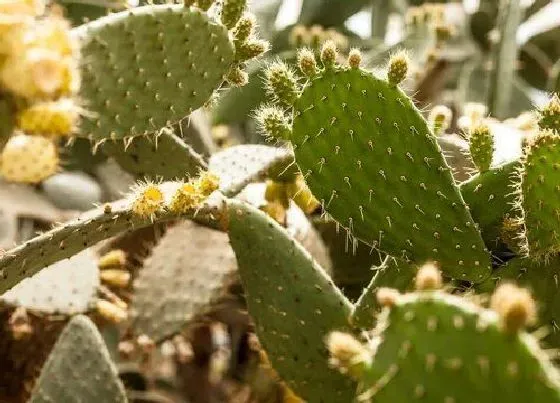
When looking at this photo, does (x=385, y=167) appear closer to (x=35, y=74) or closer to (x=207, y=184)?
(x=207, y=184)

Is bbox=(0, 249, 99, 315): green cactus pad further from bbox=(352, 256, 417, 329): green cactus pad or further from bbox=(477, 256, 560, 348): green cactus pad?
bbox=(477, 256, 560, 348): green cactus pad

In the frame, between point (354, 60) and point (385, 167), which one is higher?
point (354, 60)

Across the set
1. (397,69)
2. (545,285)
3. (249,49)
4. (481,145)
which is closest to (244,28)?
(249,49)

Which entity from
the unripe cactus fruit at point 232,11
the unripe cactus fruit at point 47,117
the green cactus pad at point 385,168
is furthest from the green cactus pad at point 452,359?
the unripe cactus fruit at point 232,11

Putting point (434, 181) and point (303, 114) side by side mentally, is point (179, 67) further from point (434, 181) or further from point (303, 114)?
point (434, 181)

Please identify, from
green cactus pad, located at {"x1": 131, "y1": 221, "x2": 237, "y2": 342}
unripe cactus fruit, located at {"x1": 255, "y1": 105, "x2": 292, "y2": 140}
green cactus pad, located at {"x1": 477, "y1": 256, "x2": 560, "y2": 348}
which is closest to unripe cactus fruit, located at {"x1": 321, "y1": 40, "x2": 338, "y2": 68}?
unripe cactus fruit, located at {"x1": 255, "y1": 105, "x2": 292, "y2": 140}

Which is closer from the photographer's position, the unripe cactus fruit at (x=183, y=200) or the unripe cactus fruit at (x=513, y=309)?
the unripe cactus fruit at (x=513, y=309)

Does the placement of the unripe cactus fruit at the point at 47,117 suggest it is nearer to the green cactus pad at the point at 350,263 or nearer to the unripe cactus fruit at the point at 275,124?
the unripe cactus fruit at the point at 275,124
